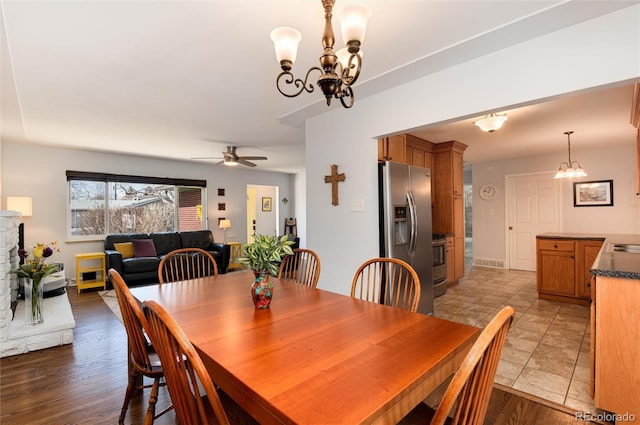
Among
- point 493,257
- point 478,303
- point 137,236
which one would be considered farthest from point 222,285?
point 493,257

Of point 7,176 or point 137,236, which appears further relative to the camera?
point 137,236

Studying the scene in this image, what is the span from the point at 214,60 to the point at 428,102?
1741 mm

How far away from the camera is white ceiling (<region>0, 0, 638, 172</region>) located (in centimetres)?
175

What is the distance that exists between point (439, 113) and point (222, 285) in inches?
83.7

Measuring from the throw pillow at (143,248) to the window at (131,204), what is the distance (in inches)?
35.6

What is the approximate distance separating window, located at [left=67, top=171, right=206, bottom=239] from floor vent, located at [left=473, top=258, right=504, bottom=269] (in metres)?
6.34

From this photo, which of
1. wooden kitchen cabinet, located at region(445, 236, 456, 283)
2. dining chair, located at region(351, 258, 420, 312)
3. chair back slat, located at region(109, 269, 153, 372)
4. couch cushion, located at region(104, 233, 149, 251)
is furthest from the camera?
couch cushion, located at region(104, 233, 149, 251)

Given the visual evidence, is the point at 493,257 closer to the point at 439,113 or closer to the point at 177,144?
the point at 439,113

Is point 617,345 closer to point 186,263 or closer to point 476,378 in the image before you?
point 476,378

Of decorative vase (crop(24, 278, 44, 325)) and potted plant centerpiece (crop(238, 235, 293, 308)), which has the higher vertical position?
potted plant centerpiece (crop(238, 235, 293, 308))

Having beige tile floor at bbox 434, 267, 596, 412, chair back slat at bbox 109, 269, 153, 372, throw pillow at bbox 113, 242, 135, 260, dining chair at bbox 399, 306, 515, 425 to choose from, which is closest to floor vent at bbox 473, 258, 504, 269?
beige tile floor at bbox 434, 267, 596, 412

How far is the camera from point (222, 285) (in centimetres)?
207

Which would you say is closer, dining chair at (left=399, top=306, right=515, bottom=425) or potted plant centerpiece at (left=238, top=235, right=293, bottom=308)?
dining chair at (left=399, top=306, right=515, bottom=425)

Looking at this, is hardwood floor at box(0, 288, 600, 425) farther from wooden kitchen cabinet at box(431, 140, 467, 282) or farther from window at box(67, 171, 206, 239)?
window at box(67, 171, 206, 239)
